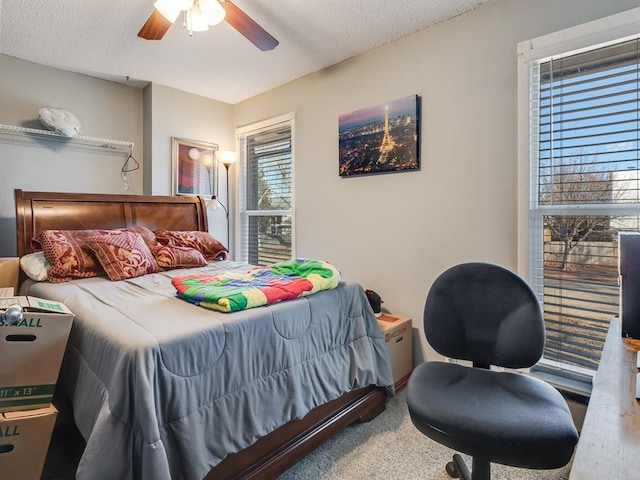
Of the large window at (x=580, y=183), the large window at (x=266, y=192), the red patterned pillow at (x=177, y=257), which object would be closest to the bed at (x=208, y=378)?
the red patterned pillow at (x=177, y=257)

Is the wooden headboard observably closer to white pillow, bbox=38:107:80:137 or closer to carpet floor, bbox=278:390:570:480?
white pillow, bbox=38:107:80:137

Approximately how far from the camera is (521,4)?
2.05 m

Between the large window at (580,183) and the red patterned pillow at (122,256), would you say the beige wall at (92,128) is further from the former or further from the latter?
the large window at (580,183)

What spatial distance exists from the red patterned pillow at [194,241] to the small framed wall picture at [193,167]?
726 millimetres

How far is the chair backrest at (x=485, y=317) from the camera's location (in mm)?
1423

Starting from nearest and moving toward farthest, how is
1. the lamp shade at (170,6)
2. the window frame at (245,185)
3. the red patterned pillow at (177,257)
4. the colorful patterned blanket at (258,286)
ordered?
the colorful patterned blanket at (258,286), the lamp shade at (170,6), the red patterned pillow at (177,257), the window frame at (245,185)

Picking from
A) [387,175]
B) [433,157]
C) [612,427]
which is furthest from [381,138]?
[612,427]

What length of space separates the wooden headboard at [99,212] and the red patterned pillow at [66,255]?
0.16 metres

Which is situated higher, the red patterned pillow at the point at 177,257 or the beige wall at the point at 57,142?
the beige wall at the point at 57,142

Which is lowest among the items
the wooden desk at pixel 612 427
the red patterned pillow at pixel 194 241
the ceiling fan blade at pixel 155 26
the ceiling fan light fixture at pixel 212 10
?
the wooden desk at pixel 612 427

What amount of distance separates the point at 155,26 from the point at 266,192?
79.2 inches

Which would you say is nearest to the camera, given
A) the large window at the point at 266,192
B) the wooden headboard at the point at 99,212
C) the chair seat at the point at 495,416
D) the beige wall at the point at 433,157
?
the chair seat at the point at 495,416

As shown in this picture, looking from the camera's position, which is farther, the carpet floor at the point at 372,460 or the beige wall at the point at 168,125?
the beige wall at the point at 168,125

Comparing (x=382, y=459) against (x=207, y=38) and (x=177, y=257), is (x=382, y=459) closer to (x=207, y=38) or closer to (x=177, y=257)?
(x=177, y=257)
